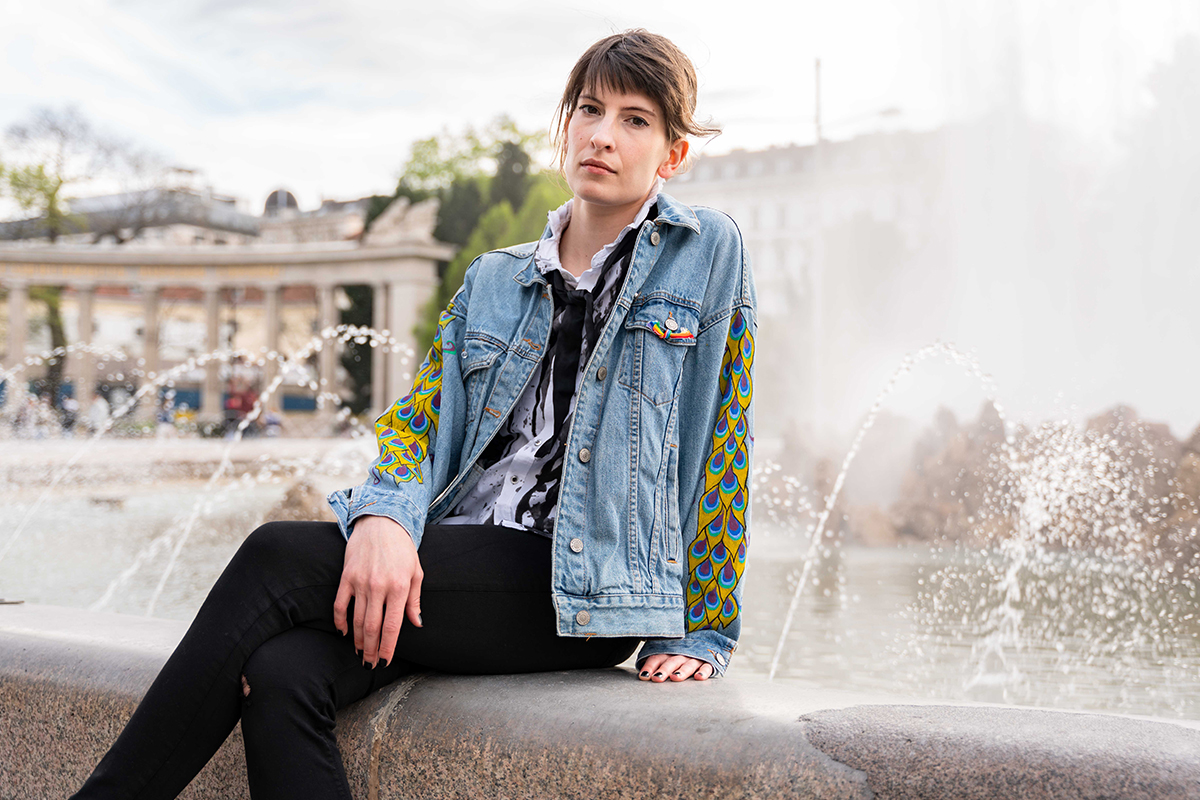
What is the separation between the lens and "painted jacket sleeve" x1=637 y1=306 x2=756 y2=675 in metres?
1.79

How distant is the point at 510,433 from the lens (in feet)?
6.38

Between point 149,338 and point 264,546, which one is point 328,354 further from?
point 264,546

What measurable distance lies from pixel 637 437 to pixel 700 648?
1.31 ft

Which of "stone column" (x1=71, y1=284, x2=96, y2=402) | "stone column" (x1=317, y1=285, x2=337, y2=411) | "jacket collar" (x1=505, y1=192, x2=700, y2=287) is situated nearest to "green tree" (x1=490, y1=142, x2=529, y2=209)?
"stone column" (x1=317, y1=285, x2=337, y2=411)

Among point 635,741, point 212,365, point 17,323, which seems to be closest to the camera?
point 635,741

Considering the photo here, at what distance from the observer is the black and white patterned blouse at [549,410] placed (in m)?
1.88

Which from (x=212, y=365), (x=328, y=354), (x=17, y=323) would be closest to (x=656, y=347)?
(x=328, y=354)

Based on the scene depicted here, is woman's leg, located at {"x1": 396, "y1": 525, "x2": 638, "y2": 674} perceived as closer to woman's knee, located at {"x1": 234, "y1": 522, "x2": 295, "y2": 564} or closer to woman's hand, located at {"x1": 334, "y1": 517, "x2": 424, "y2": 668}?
woman's hand, located at {"x1": 334, "y1": 517, "x2": 424, "y2": 668}

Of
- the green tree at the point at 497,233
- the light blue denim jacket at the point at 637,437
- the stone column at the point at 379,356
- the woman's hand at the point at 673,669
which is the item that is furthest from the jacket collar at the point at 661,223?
the stone column at the point at 379,356

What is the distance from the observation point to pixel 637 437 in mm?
1786

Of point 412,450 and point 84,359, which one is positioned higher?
point 412,450

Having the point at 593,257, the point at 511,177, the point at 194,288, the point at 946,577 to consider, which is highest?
the point at 511,177

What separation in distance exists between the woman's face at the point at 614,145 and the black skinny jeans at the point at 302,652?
2.21ft

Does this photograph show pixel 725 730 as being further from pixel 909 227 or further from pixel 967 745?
pixel 909 227
